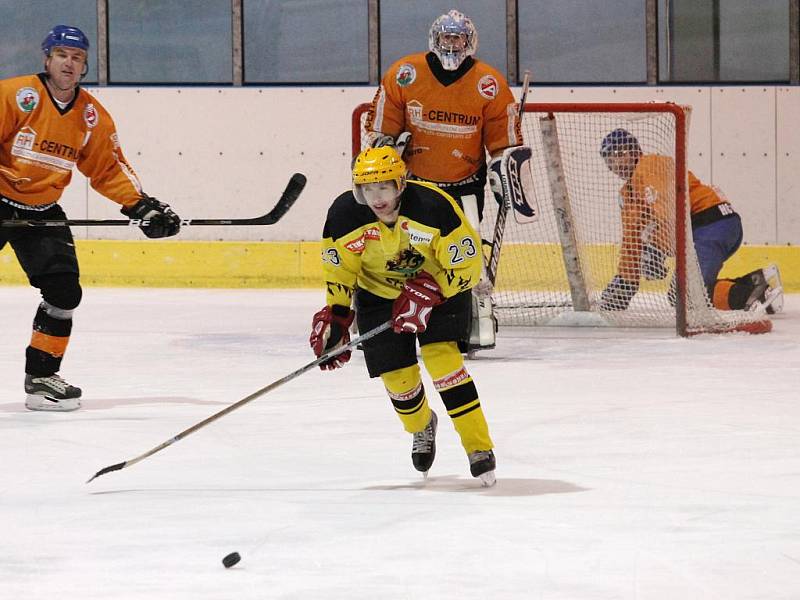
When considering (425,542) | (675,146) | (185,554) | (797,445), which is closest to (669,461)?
(797,445)

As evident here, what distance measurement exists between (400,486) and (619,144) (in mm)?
4136

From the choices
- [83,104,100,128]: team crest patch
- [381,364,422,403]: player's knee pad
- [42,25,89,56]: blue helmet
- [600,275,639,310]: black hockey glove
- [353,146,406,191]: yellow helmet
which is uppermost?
[42,25,89,56]: blue helmet

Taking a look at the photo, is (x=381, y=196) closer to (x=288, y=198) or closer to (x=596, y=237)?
(x=288, y=198)

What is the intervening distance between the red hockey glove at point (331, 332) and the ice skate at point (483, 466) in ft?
1.26

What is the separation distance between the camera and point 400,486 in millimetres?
3578

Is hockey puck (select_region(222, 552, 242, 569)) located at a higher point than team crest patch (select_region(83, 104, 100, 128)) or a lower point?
lower

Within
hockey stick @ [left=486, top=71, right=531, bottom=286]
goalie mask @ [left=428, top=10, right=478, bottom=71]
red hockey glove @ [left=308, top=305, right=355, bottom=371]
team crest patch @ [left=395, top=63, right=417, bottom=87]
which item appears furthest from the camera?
hockey stick @ [left=486, top=71, right=531, bottom=286]

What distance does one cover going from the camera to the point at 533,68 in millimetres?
9312

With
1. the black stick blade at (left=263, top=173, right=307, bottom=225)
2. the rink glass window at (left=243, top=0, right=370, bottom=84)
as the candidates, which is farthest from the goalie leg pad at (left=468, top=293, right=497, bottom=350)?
the rink glass window at (left=243, top=0, right=370, bottom=84)

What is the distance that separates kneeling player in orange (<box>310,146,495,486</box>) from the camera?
347 centimetres

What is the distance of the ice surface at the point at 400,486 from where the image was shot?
270 centimetres

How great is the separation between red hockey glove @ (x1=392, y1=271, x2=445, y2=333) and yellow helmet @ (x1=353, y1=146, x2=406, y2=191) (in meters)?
0.23

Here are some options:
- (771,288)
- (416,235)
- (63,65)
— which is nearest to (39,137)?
(63,65)

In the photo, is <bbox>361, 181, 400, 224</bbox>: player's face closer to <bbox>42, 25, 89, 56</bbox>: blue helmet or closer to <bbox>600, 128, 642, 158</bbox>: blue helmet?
<bbox>42, 25, 89, 56</bbox>: blue helmet
